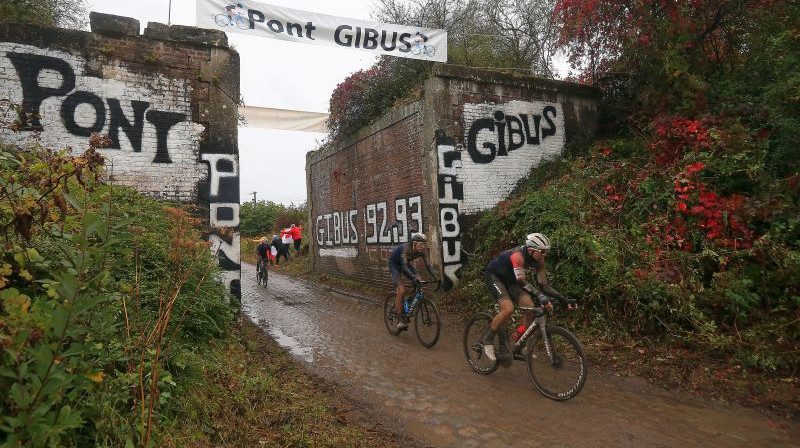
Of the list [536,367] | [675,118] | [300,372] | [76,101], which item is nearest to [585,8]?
[675,118]

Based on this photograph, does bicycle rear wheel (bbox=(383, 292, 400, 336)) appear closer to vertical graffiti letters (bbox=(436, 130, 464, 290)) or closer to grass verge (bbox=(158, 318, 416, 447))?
vertical graffiti letters (bbox=(436, 130, 464, 290))

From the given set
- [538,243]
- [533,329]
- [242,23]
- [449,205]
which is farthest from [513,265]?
[242,23]

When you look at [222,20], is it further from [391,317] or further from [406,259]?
[391,317]

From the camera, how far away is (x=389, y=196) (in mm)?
12352

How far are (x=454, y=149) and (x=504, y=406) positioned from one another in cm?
667

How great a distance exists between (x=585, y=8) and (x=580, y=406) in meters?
7.58

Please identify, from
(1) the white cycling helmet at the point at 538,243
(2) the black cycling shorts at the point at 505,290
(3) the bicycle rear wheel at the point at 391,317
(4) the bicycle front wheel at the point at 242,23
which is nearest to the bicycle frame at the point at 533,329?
(2) the black cycling shorts at the point at 505,290

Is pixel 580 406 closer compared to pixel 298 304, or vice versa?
pixel 580 406

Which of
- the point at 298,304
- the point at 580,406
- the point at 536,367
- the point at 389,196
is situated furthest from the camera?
the point at 389,196

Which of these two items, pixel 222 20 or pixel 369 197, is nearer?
pixel 222 20

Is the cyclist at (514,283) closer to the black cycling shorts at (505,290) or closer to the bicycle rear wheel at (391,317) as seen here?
the black cycling shorts at (505,290)

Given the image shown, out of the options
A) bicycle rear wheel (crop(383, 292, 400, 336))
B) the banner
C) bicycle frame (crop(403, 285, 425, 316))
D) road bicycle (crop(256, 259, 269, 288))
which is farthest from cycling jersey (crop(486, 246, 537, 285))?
the banner

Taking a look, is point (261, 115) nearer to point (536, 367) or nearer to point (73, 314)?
point (536, 367)

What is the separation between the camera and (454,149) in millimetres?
10547
